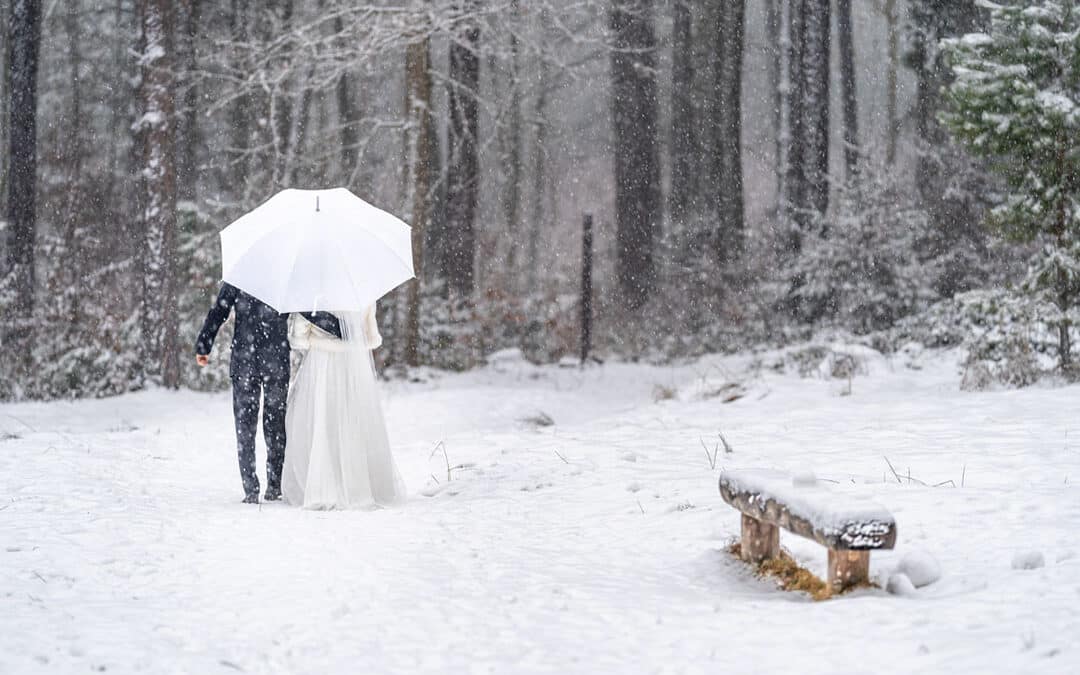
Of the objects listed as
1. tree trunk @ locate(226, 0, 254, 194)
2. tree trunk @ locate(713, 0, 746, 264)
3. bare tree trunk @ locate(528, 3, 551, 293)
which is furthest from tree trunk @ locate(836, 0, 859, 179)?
tree trunk @ locate(226, 0, 254, 194)

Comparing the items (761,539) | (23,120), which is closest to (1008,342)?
(761,539)

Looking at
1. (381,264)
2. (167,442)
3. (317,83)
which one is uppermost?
(317,83)

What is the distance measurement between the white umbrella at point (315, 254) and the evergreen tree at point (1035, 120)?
640 cm

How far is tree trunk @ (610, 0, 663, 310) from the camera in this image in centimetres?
1983

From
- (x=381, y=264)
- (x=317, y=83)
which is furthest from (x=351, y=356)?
(x=317, y=83)

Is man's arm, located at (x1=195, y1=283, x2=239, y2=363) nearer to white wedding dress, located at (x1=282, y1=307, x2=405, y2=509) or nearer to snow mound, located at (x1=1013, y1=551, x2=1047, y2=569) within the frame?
white wedding dress, located at (x1=282, y1=307, x2=405, y2=509)

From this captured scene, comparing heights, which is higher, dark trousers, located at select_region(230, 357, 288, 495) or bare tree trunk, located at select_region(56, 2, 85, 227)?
bare tree trunk, located at select_region(56, 2, 85, 227)

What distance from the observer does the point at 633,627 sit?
Result: 416 centimetres

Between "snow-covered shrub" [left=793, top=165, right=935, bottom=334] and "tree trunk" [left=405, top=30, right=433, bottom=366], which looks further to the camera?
"snow-covered shrub" [left=793, top=165, right=935, bottom=334]

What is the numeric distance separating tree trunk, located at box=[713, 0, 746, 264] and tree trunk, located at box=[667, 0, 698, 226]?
70 centimetres

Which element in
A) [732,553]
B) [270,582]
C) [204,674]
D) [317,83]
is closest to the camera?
[204,674]

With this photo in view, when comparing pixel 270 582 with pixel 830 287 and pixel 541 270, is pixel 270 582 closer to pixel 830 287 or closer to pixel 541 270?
pixel 830 287

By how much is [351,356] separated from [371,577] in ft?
8.51

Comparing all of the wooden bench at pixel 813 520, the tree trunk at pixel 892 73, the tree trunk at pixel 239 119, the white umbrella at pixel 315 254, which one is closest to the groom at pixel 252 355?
the white umbrella at pixel 315 254
